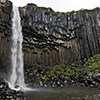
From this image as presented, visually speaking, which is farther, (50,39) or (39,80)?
(50,39)

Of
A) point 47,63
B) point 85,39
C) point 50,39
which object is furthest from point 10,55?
point 85,39

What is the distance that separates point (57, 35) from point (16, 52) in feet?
44.7

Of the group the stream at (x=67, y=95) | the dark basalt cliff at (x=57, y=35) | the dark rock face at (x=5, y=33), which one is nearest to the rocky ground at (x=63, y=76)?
the dark basalt cliff at (x=57, y=35)

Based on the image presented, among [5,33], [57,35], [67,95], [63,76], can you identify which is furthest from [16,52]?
[67,95]

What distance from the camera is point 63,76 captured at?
2608 cm

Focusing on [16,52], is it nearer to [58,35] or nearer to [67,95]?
[58,35]

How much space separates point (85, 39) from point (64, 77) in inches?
603

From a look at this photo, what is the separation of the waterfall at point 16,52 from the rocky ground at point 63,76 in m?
1.81

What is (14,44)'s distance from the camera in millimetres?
26453

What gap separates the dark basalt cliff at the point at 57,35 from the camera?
29828mm

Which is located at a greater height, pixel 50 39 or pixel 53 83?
pixel 50 39

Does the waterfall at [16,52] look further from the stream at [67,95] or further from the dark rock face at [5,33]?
the stream at [67,95]

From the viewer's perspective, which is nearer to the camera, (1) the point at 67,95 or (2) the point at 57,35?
(1) the point at 67,95

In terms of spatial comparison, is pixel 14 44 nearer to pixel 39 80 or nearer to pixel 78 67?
pixel 39 80
